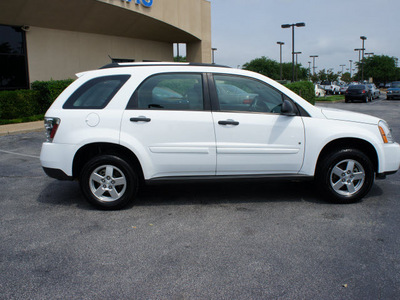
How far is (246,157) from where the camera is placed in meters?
5.04

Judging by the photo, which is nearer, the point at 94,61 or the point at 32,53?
the point at 32,53

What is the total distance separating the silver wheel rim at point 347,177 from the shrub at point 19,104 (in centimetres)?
1268

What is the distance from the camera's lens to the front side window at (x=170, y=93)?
5000mm

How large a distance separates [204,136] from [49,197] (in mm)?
2499

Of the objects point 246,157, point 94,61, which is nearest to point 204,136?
A: point 246,157

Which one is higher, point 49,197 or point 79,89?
point 79,89

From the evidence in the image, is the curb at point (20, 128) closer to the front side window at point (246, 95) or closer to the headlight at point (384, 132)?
the front side window at point (246, 95)

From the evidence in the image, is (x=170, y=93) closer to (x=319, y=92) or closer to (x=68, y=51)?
(x=68, y=51)

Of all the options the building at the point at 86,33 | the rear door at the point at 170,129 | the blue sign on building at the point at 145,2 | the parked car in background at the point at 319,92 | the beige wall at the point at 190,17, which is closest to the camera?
the rear door at the point at 170,129

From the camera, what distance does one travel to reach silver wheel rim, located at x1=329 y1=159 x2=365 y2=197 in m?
5.20

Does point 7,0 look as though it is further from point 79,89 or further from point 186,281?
point 186,281

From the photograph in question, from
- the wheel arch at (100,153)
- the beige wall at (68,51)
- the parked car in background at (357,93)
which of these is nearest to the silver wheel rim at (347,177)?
the wheel arch at (100,153)

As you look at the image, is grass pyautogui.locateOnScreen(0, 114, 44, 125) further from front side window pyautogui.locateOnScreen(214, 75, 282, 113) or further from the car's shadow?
front side window pyautogui.locateOnScreen(214, 75, 282, 113)

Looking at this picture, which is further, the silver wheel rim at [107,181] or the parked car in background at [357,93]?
the parked car in background at [357,93]
